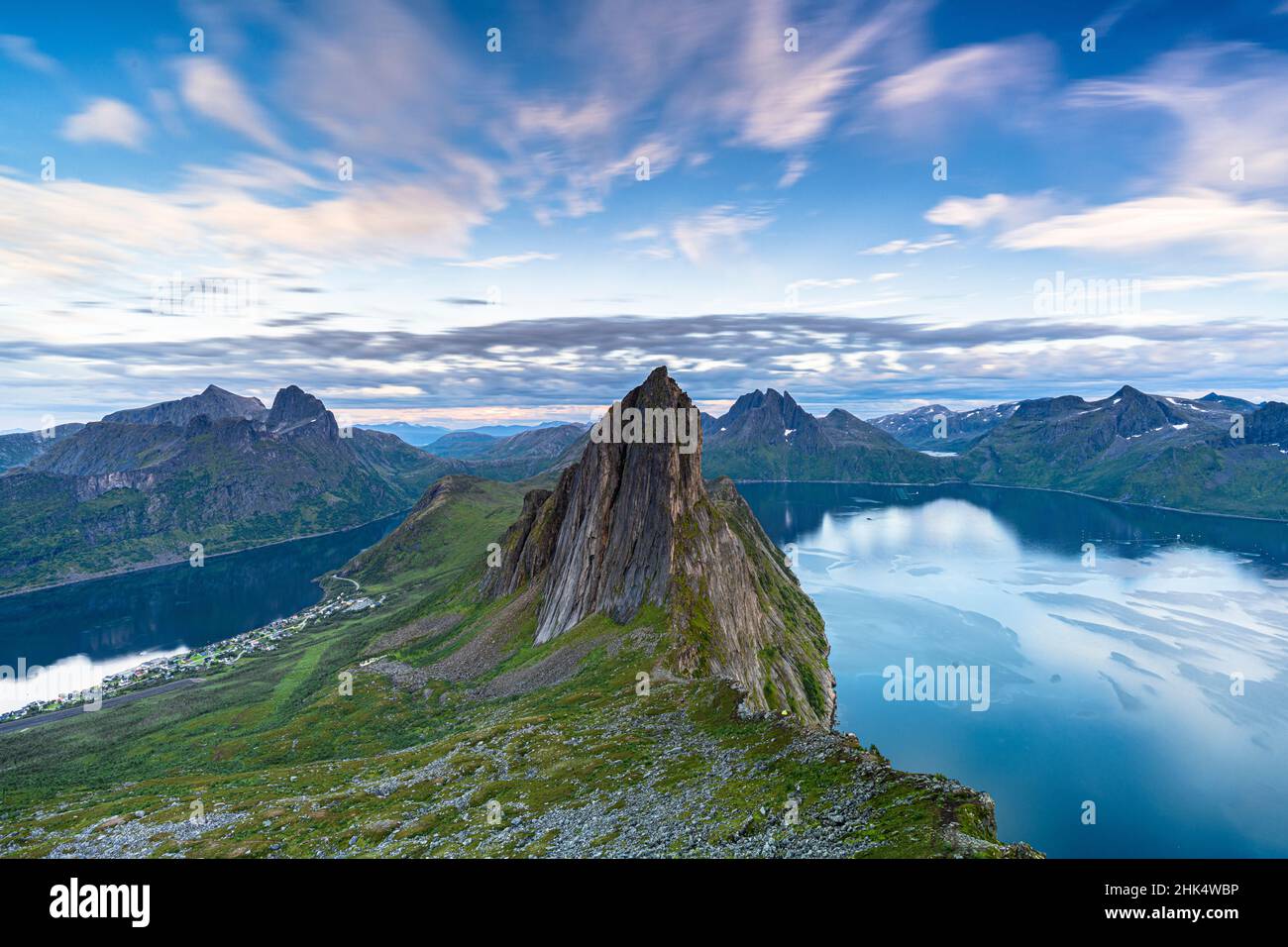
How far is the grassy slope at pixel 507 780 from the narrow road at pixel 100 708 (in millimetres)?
30986

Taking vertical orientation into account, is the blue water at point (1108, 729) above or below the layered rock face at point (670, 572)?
below

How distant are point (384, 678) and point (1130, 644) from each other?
20856 centimetres

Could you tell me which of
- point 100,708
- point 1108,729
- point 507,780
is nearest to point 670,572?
point 507,780

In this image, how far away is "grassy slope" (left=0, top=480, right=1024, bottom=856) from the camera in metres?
36.5

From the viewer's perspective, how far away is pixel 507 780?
57750 millimetres

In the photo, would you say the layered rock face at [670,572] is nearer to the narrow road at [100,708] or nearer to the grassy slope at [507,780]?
the grassy slope at [507,780]

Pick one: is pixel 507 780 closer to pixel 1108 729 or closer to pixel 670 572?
pixel 670 572

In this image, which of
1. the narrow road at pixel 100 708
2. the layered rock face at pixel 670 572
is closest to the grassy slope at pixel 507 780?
the layered rock face at pixel 670 572

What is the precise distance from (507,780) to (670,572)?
5665 cm

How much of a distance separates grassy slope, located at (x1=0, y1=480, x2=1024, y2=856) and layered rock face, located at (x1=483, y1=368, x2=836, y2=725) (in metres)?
8.62

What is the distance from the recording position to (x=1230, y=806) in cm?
10494

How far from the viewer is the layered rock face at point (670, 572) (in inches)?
4131
